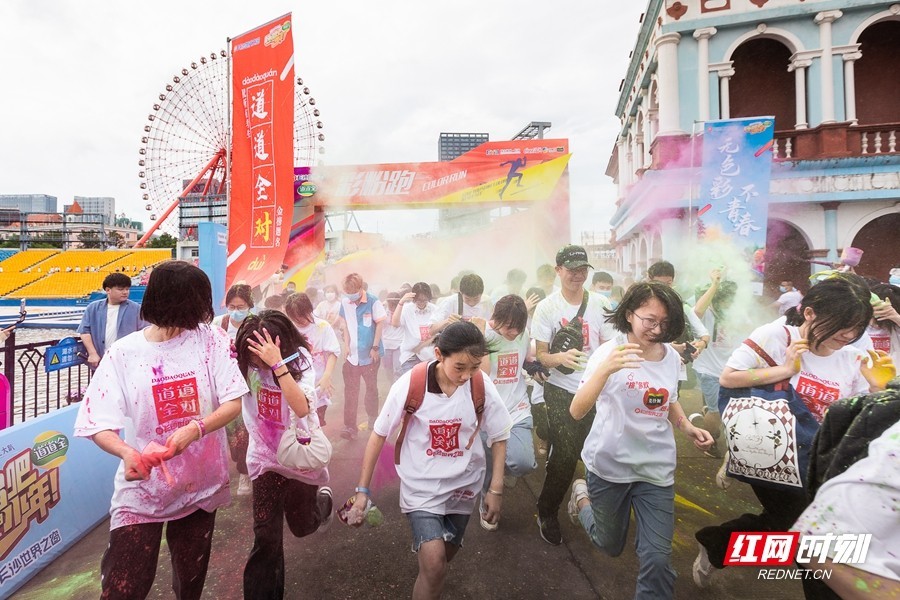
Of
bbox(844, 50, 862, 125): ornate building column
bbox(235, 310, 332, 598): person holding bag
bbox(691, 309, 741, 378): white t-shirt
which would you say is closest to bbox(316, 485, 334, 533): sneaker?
bbox(235, 310, 332, 598): person holding bag

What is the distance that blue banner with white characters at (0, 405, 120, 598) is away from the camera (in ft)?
7.81

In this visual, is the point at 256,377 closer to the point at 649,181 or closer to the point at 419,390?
the point at 419,390

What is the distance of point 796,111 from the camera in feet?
29.9

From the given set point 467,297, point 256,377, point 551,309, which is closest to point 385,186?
point 467,297

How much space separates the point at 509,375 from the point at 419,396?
51.5 inches

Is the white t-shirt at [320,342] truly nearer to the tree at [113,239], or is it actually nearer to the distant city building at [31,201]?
the tree at [113,239]

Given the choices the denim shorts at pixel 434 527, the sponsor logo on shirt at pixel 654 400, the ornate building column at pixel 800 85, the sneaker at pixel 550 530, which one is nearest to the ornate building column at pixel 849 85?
the ornate building column at pixel 800 85

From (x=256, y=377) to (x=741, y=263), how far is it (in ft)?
24.8

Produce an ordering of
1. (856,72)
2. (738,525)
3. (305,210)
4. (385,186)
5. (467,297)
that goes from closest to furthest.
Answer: (738,525) < (467,297) < (856,72) < (385,186) < (305,210)

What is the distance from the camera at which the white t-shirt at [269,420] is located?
2.16 m

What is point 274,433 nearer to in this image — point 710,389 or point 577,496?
point 577,496

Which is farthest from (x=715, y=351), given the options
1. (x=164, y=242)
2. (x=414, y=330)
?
(x=164, y=242)

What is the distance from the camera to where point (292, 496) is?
7.34ft

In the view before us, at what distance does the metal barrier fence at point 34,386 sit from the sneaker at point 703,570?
15.1 feet
